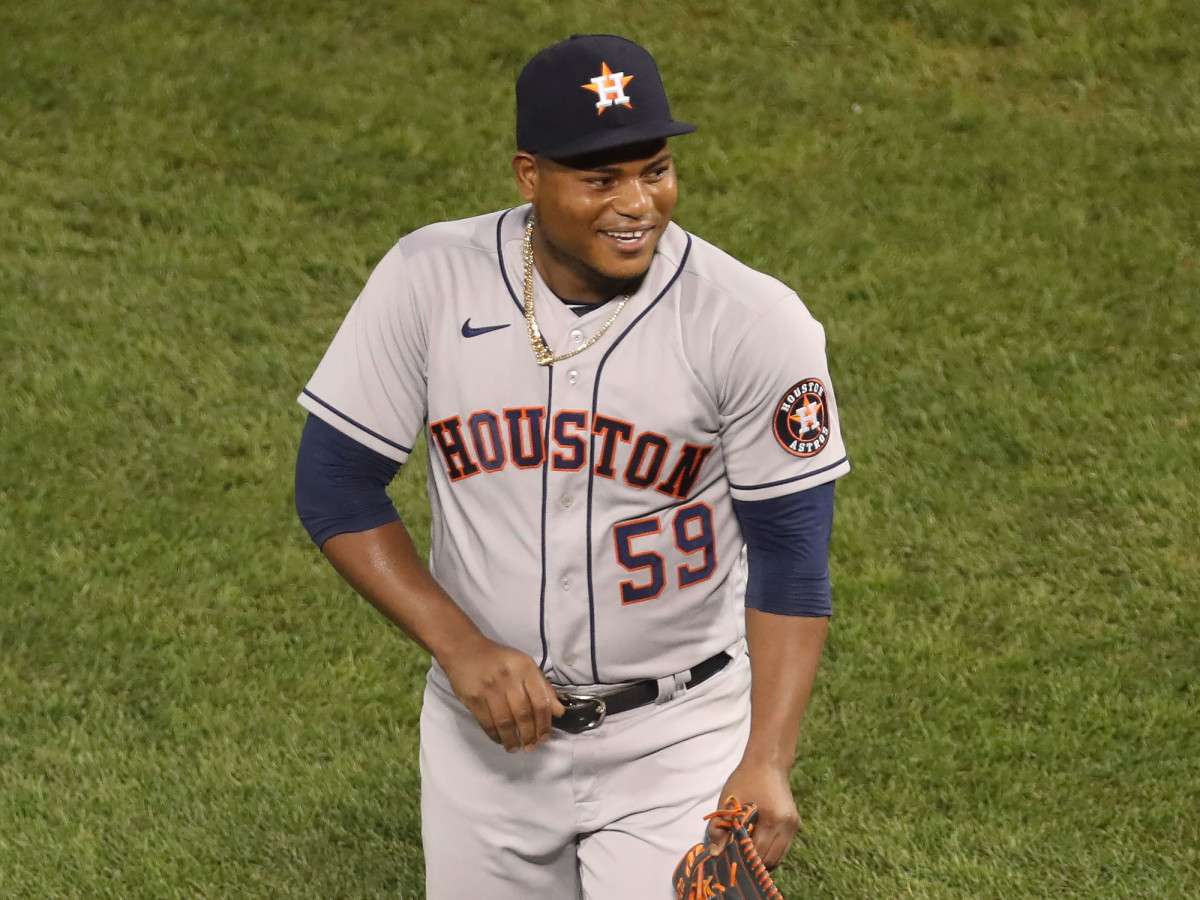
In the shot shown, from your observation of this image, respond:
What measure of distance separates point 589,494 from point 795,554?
0.38m

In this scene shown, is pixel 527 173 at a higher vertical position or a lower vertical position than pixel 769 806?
higher

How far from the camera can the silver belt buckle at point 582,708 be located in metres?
3.33

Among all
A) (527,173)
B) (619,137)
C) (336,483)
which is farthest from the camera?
(336,483)

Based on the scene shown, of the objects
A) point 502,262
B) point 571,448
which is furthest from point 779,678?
point 502,262

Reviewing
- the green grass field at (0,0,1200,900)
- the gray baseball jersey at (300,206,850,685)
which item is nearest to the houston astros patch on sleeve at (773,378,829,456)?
the gray baseball jersey at (300,206,850,685)

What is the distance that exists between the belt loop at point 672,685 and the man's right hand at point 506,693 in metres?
0.29

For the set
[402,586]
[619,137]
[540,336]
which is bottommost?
[402,586]

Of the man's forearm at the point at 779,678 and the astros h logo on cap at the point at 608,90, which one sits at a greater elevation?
the astros h logo on cap at the point at 608,90

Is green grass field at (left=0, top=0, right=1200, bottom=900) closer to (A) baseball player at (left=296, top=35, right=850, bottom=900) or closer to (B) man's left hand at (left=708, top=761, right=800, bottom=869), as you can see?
(A) baseball player at (left=296, top=35, right=850, bottom=900)

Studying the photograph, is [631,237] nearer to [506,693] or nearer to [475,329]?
[475,329]

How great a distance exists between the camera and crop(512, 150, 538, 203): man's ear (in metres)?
3.12

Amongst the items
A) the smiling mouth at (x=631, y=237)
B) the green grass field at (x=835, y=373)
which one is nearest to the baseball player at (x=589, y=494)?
the smiling mouth at (x=631, y=237)

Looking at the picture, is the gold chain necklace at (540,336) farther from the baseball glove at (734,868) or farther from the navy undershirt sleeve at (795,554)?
the baseball glove at (734,868)

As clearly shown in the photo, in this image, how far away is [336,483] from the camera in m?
3.25
